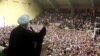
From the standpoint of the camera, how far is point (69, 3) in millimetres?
Answer: 16484

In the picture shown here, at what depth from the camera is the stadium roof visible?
1603cm

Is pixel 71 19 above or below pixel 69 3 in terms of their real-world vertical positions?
below

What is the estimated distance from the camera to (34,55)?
3.03 meters

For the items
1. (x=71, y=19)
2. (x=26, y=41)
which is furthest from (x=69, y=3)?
(x=26, y=41)

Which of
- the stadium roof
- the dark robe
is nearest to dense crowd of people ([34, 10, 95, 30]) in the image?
the stadium roof

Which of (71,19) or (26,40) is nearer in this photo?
(26,40)

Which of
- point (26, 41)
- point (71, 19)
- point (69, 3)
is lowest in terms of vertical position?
point (71, 19)

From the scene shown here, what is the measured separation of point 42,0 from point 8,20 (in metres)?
3.07

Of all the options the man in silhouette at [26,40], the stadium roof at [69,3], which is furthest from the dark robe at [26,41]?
the stadium roof at [69,3]

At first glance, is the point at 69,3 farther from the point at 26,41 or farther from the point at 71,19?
the point at 26,41

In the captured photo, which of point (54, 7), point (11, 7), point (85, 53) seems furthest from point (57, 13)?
point (85, 53)

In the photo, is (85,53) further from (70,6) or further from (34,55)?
(70,6)

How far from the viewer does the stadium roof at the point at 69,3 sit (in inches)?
631

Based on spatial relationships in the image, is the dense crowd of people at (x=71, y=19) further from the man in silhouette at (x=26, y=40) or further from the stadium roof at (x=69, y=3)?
the man in silhouette at (x=26, y=40)
